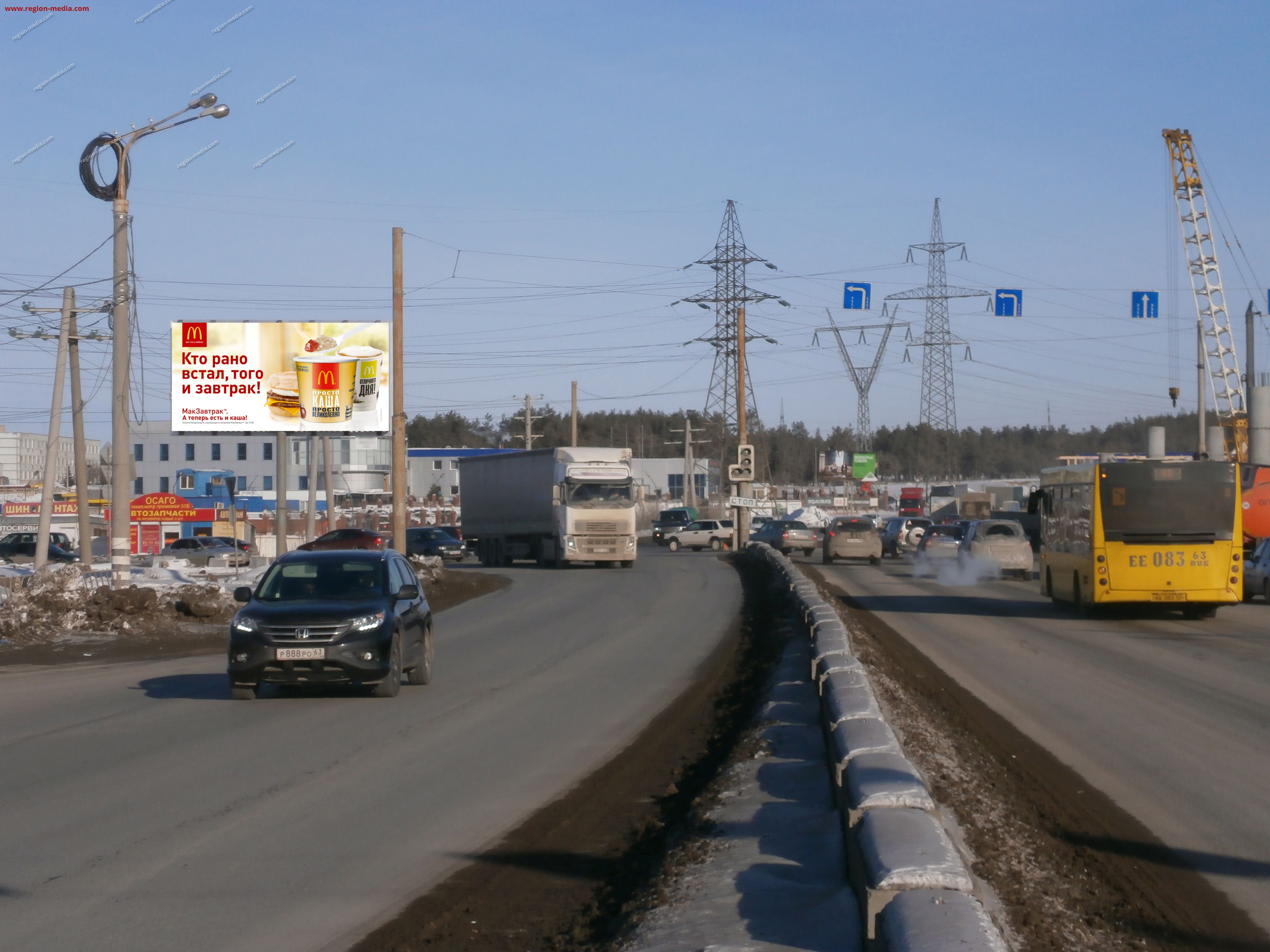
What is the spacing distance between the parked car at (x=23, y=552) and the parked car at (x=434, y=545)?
1362 centimetres

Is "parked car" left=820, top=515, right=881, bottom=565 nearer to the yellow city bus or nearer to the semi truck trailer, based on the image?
the semi truck trailer

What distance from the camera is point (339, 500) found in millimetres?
94188

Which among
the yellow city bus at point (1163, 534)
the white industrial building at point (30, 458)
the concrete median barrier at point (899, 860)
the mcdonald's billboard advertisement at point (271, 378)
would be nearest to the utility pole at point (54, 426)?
the mcdonald's billboard advertisement at point (271, 378)

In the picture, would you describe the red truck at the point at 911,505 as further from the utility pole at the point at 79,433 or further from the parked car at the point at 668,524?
the utility pole at the point at 79,433

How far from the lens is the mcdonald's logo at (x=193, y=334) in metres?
42.3

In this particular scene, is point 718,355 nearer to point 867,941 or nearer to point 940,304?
point 940,304

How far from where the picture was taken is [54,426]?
35.3 meters

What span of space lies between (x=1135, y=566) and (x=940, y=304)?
53.7 metres

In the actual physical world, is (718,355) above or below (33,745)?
above

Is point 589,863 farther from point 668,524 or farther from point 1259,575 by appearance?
point 668,524

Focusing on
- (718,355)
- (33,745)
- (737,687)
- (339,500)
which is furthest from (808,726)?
(339,500)

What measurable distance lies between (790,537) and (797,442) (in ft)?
428

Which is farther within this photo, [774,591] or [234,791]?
[774,591]

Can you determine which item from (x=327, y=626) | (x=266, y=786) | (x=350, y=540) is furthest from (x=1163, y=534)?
(x=350, y=540)
